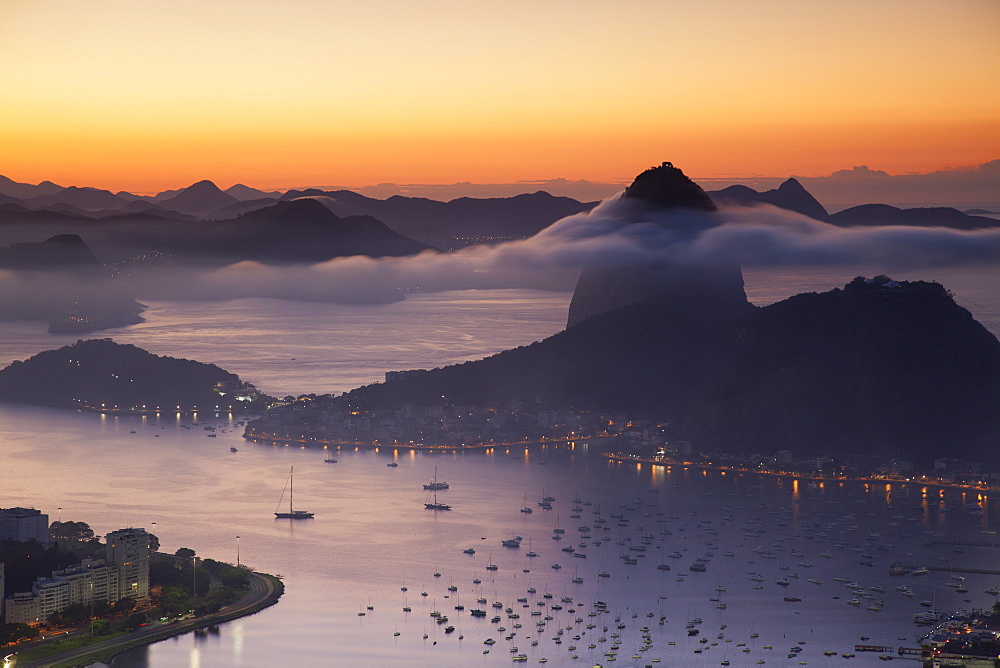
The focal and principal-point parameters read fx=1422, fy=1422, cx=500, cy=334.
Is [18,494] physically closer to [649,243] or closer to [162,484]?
[162,484]

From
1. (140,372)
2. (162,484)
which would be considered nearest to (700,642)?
(162,484)

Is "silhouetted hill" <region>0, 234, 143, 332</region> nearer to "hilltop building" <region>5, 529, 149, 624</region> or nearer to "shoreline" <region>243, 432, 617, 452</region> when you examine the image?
"shoreline" <region>243, 432, 617, 452</region>

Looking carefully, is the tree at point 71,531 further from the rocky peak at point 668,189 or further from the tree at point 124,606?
the rocky peak at point 668,189

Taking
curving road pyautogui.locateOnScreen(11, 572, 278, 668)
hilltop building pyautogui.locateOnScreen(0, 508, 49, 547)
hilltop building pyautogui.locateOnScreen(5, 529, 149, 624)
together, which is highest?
hilltop building pyautogui.locateOnScreen(0, 508, 49, 547)

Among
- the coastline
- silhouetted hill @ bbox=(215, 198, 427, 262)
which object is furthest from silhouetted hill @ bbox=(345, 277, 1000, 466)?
silhouetted hill @ bbox=(215, 198, 427, 262)

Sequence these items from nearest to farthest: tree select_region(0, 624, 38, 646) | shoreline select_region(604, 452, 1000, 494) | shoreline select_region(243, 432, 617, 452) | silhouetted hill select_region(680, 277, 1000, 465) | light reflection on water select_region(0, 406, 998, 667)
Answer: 1. tree select_region(0, 624, 38, 646)
2. light reflection on water select_region(0, 406, 998, 667)
3. shoreline select_region(604, 452, 1000, 494)
4. silhouetted hill select_region(680, 277, 1000, 465)
5. shoreline select_region(243, 432, 617, 452)

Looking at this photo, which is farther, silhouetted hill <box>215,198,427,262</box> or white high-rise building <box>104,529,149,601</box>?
silhouetted hill <box>215,198,427,262</box>
